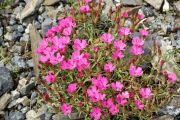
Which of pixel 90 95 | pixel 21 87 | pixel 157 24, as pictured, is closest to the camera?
pixel 90 95

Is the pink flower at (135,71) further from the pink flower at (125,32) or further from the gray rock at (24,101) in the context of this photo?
the gray rock at (24,101)

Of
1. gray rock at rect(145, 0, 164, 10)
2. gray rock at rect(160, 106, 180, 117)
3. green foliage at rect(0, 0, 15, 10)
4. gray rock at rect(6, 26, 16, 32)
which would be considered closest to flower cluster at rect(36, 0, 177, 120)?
gray rock at rect(160, 106, 180, 117)

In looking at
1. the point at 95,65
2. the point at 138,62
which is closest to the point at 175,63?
the point at 138,62

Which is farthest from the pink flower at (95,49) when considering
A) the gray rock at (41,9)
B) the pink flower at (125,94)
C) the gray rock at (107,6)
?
the gray rock at (41,9)

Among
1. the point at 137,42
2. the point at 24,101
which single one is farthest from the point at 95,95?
the point at 24,101

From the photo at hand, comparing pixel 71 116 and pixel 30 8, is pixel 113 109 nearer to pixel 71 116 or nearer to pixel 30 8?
pixel 71 116

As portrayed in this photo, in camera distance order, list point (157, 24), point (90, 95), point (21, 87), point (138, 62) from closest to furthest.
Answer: point (90, 95) → point (138, 62) → point (21, 87) → point (157, 24)

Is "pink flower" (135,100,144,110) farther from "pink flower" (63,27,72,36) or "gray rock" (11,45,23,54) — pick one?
"gray rock" (11,45,23,54)

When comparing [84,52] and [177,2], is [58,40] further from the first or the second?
[177,2]
